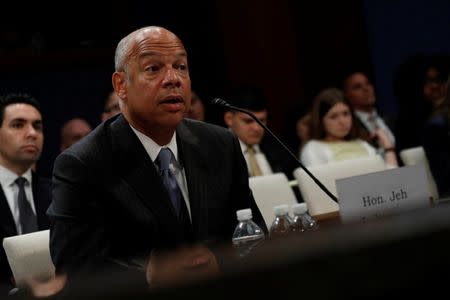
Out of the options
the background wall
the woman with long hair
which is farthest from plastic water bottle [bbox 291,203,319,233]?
the background wall

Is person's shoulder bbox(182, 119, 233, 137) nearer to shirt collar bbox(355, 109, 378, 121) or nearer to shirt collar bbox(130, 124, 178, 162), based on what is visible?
shirt collar bbox(130, 124, 178, 162)

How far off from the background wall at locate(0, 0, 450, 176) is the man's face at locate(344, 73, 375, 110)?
2.37 feet

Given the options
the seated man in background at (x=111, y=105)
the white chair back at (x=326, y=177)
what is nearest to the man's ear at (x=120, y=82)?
the white chair back at (x=326, y=177)

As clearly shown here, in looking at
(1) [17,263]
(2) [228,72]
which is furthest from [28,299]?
(2) [228,72]

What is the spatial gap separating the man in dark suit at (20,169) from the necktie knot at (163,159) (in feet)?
4.85

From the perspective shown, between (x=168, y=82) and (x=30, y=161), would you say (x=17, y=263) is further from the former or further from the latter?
(x=30, y=161)

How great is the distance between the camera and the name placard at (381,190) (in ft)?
5.93

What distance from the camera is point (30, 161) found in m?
3.68

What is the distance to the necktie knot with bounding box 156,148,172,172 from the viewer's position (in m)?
2.06

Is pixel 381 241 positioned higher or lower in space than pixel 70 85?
lower

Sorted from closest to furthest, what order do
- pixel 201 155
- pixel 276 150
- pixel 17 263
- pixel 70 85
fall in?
pixel 201 155 → pixel 17 263 → pixel 276 150 → pixel 70 85

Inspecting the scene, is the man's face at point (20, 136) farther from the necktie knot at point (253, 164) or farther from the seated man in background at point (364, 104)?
the seated man in background at point (364, 104)

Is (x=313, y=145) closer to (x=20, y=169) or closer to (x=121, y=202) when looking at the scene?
(x=20, y=169)

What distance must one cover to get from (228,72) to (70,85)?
4.27ft
